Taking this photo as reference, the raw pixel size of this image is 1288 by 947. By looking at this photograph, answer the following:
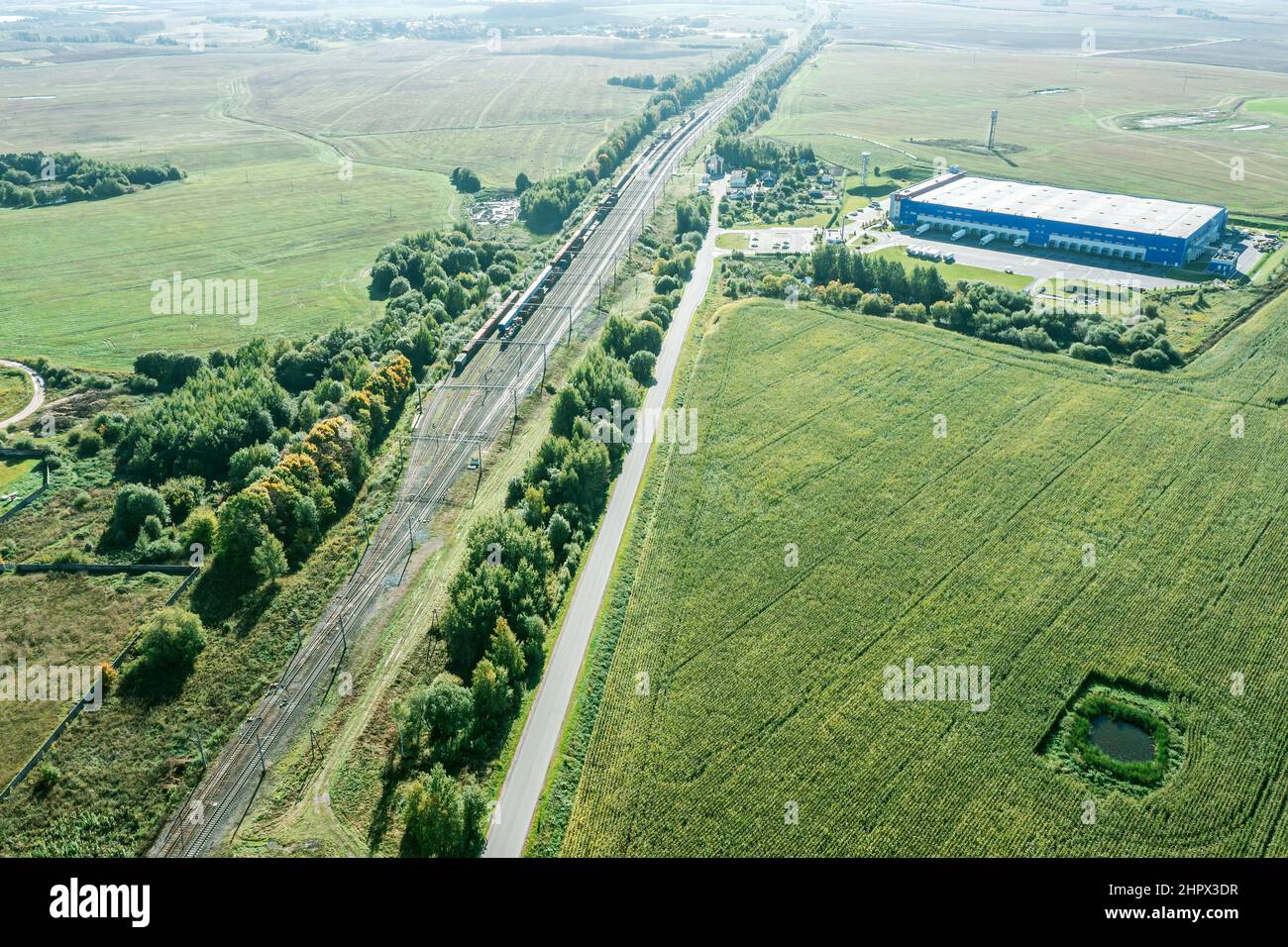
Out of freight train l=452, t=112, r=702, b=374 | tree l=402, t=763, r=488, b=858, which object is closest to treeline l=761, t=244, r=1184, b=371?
freight train l=452, t=112, r=702, b=374

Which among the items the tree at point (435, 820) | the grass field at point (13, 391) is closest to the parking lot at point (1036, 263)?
the tree at point (435, 820)

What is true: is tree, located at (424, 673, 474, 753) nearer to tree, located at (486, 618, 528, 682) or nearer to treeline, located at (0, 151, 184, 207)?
tree, located at (486, 618, 528, 682)

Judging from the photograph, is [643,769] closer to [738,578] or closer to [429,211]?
[738,578]

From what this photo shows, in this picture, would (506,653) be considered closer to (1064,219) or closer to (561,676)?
(561,676)

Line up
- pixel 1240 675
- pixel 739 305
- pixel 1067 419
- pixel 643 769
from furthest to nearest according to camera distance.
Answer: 1. pixel 739 305
2. pixel 1067 419
3. pixel 1240 675
4. pixel 643 769

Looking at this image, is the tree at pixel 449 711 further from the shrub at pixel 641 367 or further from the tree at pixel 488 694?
the shrub at pixel 641 367

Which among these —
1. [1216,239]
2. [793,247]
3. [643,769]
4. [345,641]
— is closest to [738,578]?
[643,769]

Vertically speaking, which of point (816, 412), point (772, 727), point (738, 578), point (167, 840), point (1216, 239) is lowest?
point (167, 840)

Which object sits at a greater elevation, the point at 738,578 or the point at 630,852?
the point at 738,578
